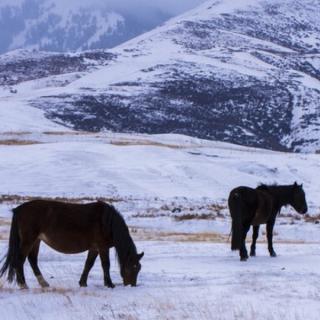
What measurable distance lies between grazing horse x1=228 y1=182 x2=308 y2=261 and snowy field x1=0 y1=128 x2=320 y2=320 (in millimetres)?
477

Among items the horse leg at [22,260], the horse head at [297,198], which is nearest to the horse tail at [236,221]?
the horse head at [297,198]

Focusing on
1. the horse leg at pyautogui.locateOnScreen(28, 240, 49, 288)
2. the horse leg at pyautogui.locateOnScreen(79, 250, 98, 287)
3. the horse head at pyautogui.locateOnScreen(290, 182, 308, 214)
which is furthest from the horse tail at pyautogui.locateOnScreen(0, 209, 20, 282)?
the horse head at pyautogui.locateOnScreen(290, 182, 308, 214)

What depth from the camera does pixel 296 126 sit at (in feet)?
297

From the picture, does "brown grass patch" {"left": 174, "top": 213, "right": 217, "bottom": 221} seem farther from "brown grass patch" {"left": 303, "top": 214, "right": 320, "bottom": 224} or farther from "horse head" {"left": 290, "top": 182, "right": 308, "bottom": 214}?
"horse head" {"left": 290, "top": 182, "right": 308, "bottom": 214}

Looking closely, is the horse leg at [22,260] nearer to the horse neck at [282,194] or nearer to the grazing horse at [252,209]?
the grazing horse at [252,209]

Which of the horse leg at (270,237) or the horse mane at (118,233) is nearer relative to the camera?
the horse mane at (118,233)

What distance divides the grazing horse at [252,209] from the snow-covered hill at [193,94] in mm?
60445

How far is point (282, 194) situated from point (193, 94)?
89401 millimetres

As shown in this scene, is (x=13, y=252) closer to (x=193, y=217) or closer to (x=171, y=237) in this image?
(x=171, y=237)

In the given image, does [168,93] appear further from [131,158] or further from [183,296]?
[183,296]

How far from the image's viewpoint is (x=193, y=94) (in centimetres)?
10456

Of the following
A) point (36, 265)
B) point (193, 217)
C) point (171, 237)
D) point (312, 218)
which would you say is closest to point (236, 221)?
point (36, 265)

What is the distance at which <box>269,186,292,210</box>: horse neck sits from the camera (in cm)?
1571

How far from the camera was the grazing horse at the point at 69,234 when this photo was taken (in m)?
10.1
